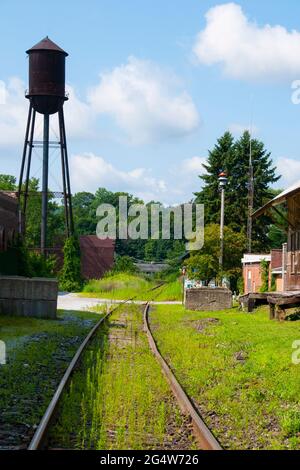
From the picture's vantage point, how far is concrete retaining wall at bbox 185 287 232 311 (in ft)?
103

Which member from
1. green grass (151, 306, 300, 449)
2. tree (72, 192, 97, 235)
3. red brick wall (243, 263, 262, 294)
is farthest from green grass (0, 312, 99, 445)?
tree (72, 192, 97, 235)

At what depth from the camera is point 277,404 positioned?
10500mm

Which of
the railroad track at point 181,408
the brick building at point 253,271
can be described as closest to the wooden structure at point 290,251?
the brick building at point 253,271

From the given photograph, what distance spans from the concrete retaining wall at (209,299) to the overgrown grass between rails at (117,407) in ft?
51.9

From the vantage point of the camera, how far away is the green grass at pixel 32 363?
31.7 ft

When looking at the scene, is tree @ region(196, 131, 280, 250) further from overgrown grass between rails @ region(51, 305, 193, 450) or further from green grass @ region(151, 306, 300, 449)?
overgrown grass between rails @ region(51, 305, 193, 450)

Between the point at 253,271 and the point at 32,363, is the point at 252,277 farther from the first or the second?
the point at 32,363

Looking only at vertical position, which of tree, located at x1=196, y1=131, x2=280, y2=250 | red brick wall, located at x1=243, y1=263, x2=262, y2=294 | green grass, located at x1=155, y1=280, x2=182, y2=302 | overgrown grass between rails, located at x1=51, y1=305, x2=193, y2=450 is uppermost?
tree, located at x1=196, y1=131, x2=280, y2=250

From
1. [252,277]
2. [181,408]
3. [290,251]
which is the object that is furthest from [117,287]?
[181,408]

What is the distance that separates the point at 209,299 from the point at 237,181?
3672 cm

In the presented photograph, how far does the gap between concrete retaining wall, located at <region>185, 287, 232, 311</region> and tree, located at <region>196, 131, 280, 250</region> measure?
107 ft

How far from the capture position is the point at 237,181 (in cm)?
6719
